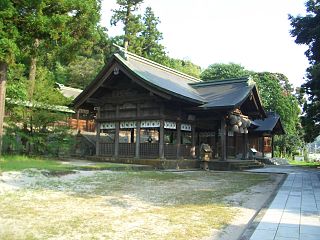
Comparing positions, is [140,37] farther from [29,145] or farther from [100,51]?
[29,145]

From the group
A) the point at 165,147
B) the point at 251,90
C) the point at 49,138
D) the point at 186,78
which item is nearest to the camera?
the point at 49,138

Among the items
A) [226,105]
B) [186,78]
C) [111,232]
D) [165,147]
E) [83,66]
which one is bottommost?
[111,232]

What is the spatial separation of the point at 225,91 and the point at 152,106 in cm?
597

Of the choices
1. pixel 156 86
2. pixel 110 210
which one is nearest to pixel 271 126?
pixel 156 86

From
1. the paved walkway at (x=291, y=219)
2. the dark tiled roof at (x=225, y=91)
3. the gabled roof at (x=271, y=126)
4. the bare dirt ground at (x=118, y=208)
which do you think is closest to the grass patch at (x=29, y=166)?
the bare dirt ground at (x=118, y=208)

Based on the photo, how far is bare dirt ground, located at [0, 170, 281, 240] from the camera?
6.18 m

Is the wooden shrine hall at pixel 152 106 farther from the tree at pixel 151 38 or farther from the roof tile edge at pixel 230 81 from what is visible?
the tree at pixel 151 38

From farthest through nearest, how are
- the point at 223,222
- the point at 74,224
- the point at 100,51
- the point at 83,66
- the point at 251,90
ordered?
the point at 100,51 < the point at 83,66 < the point at 251,90 < the point at 223,222 < the point at 74,224

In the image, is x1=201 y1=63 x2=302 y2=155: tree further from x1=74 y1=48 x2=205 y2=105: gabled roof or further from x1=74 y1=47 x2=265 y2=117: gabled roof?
x1=74 y1=48 x2=205 y2=105: gabled roof

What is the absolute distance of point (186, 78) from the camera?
96.6 feet

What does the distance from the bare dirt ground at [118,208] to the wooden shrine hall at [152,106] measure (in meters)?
8.35

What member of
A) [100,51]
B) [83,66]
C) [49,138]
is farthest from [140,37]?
→ [49,138]

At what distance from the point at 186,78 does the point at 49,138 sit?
13.6m

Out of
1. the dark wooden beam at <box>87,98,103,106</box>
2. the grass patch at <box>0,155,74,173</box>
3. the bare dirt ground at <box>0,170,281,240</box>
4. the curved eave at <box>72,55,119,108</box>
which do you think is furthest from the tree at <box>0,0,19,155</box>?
the dark wooden beam at <box>87,98,103,106</box>
